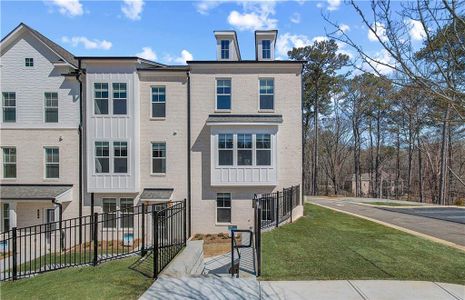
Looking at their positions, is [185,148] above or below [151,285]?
above

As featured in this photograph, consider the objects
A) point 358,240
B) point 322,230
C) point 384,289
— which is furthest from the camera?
point 322,230

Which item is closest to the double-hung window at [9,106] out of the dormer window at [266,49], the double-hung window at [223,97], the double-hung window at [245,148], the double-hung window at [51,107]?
the double-hung window at [51,107]

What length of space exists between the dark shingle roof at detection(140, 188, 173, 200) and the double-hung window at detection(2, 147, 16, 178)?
6.59 meters

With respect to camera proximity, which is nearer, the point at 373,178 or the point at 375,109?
the point at 375,109

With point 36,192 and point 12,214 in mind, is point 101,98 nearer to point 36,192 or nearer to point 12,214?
point 36,192

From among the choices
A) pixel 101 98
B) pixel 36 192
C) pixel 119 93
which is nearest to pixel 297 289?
pixel 119 93

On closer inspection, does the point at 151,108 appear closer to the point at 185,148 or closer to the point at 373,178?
the point at 185,148

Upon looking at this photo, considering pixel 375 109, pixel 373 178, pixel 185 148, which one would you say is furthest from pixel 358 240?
pixel 373 178

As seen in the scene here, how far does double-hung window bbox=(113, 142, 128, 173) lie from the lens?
49.1 ft

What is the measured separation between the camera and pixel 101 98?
14984 millimetres

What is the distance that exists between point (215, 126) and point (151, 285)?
9594 millimetres

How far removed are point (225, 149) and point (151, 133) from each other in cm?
377

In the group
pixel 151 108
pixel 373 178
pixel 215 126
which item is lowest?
pixel 373 178

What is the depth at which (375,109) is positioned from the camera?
35531 mm
